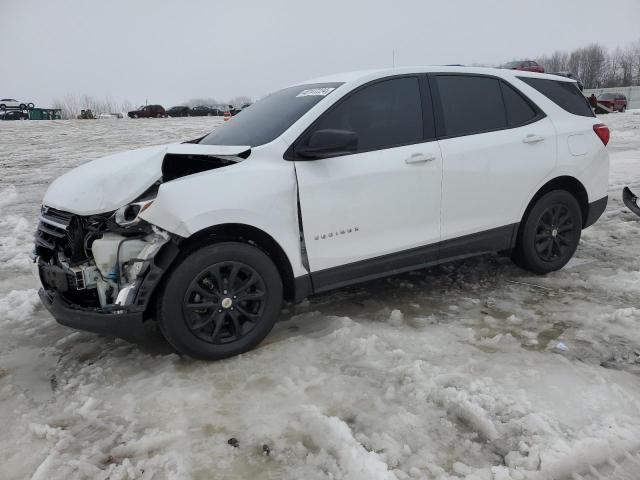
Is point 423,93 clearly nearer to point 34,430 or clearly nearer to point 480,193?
point 480,193

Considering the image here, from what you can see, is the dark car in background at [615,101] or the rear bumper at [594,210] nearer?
the rear bumper at [594,210]

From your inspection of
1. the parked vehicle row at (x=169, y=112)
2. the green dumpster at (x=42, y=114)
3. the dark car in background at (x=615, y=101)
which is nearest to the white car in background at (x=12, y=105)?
the green dumpster at (x=42, y=114)

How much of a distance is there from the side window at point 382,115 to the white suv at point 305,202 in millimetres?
10

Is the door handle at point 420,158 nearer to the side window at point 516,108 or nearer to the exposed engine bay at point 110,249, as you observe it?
the side window at point 516,108

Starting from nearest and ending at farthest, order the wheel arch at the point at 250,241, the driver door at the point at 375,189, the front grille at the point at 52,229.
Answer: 1. the wheel arch at the point at 250,241
2. the front grille at the point at 52,229
3. the driver door at the point at 375,189

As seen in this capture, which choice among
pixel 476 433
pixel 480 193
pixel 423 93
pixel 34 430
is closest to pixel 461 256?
pixel 480 193

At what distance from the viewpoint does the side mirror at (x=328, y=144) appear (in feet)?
10.4

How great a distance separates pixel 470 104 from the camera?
4.01 metres

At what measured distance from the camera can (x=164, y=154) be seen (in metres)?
3.08

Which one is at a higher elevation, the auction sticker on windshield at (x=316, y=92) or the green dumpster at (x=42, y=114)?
the green dumpster at (x=42, y=114)

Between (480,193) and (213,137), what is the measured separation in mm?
2195

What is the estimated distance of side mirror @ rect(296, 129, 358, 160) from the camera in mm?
3158

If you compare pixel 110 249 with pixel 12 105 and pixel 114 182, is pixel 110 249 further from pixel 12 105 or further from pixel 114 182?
pixel 12 105

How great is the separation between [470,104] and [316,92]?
1267mm
